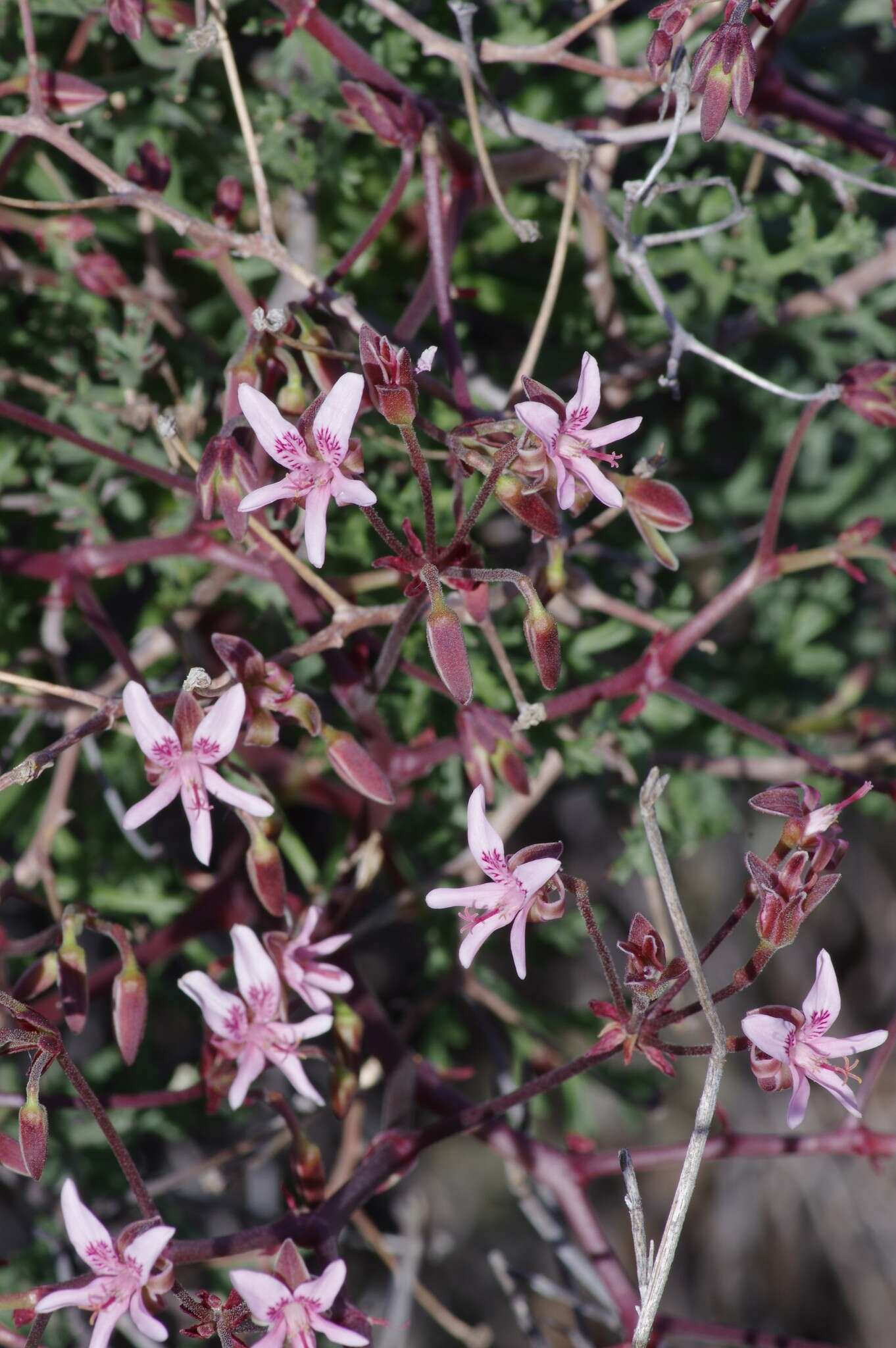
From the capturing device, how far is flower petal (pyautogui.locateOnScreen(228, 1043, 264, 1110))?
133 cm

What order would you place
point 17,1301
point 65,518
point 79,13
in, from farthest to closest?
point 65,518
point 79,13
point 17,1301

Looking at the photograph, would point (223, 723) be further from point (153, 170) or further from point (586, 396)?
point (153, 170)

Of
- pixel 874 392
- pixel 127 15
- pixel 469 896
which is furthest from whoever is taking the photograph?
pixel 874 392

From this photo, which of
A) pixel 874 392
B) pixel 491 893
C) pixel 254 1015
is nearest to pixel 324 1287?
pixel 254 1015

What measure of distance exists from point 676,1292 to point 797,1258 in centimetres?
45

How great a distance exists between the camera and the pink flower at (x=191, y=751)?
1.25 metres

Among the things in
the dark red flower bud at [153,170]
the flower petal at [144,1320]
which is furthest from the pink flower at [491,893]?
the dark red flower bud at [153,170]

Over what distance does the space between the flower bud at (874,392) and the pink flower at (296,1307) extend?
1.21 m

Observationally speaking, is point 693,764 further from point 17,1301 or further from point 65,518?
point 17,1301


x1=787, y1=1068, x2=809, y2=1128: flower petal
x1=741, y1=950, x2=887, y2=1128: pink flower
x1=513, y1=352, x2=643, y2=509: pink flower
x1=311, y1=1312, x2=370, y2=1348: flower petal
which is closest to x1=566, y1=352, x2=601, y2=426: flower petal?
x1=513, y1=352, x2=643, y2=509: pink flower

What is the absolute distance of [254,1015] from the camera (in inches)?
54.3

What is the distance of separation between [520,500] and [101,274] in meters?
0.93

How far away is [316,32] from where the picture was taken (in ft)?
5.19

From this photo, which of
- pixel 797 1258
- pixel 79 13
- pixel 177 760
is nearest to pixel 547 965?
pixel 797 1258
